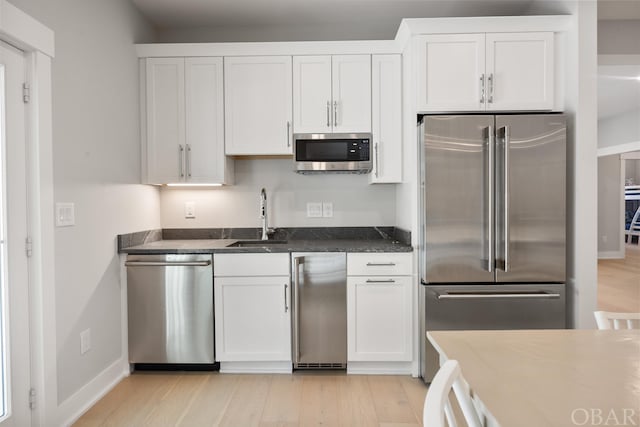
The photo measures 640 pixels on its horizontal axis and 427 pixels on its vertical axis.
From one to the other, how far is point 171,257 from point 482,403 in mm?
2320

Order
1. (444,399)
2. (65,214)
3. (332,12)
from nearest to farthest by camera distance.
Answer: (444,399) < (65,214) < (332,12)

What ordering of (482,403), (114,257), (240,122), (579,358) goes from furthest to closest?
(240,122)
(114,257)
(579,358)
(482,403)

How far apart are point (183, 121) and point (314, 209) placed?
1.26 m

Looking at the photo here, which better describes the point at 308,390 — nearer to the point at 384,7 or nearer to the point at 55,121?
the point at 55,121

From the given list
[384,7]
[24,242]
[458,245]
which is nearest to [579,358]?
[458,245]

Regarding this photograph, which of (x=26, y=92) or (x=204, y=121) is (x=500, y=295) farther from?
(x=26, y=92)

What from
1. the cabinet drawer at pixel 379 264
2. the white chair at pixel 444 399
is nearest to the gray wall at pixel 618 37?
the cabinet drawer at pixel 379 264

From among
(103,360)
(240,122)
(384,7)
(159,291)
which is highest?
(384,7)

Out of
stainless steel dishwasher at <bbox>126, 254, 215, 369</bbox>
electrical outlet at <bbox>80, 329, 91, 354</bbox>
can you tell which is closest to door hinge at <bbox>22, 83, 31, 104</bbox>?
stainless steel dishwasher at <bbox>126, 254, 215, 369</bbox>

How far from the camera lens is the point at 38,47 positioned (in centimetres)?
194

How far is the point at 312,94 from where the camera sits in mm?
2988

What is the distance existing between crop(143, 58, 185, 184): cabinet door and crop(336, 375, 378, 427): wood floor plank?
6.39ft

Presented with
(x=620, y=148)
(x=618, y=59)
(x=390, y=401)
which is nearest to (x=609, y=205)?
(x=620, y=148)

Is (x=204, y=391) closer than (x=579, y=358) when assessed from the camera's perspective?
No
